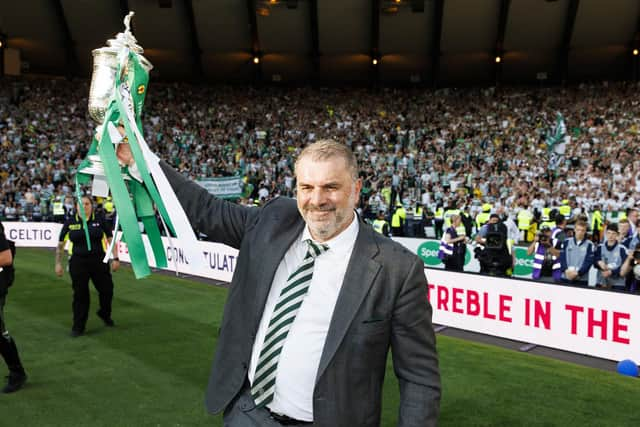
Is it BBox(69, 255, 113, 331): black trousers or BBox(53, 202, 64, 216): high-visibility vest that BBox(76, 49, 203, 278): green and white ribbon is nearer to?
BBox(69, 255, 113, 331): black trousers

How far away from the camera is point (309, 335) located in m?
2.38

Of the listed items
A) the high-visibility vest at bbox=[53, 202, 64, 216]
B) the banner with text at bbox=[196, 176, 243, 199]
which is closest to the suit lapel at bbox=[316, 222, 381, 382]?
the banner with text at bbox=[196, 176, 243, 199]

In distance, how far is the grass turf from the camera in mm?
6191

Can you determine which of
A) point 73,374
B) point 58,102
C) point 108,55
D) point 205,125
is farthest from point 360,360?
point 58,102

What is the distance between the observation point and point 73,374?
7406mm

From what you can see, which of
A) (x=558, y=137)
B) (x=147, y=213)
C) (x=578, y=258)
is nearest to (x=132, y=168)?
(x=147, y=213)

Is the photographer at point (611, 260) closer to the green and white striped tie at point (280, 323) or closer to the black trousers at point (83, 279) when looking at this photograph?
the black trousers at point (83, 279)

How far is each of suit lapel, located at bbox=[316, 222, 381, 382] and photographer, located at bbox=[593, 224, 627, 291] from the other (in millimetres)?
8346

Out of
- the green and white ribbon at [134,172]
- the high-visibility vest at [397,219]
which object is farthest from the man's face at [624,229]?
the green and white ribbon at [134,172]

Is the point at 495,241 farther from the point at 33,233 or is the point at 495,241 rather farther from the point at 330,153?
the point at 33,233

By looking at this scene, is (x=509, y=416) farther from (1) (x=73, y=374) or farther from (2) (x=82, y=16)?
(2) (x=82, y=16)

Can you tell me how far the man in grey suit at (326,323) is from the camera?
2.31 meters

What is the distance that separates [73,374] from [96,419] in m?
1.61

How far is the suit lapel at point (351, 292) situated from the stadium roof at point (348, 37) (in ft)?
101
